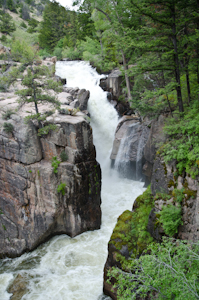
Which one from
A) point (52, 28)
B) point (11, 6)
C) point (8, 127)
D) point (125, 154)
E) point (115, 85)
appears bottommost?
point (125, 154)

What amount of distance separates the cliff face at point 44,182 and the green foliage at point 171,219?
6.00 m

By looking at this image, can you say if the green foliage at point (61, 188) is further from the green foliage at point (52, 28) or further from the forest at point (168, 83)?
the green foliage at point (52, 28)

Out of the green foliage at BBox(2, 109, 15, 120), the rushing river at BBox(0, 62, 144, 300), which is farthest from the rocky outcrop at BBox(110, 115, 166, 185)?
the green foliage at BBox(2, 109, 15, 120)

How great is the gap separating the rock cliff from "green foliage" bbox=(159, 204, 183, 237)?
19.7 feet

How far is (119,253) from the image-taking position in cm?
891

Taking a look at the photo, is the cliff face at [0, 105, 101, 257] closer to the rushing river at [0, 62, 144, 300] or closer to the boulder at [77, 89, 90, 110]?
the rushing river at [0, 62, 144, 300]

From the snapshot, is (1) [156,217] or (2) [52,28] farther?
(2) [52,28]

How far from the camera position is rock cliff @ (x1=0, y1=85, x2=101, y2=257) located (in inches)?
475

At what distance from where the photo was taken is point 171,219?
7.62m

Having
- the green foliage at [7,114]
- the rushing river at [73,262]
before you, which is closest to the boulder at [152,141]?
the rushing river at [73,262]

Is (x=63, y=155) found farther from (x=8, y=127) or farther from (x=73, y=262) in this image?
(x=73, y=262)

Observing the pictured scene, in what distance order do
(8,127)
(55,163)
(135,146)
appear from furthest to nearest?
(135,146) < (55,163) < (8,127)

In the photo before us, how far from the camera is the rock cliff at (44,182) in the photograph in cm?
1205

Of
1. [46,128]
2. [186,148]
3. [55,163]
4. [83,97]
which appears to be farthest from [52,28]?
[186,148]
